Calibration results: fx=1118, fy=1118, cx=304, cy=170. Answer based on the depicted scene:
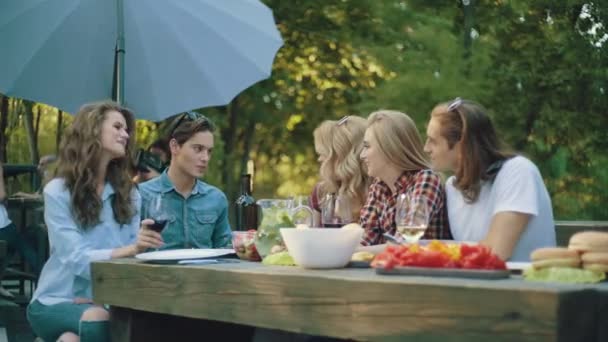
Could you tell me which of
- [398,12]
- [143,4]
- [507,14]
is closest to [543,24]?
[507,14]

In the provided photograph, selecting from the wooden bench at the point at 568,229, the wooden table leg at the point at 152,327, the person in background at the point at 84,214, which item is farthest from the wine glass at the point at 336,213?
the wooden bench at the point at 568,229

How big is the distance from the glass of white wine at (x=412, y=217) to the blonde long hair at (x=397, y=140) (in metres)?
1.10

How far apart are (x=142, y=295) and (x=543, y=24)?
12.5 m

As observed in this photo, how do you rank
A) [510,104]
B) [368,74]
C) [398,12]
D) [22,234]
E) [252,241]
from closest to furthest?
[252,241] → [22,234] → [510,104] → [398,12] → [368,74]

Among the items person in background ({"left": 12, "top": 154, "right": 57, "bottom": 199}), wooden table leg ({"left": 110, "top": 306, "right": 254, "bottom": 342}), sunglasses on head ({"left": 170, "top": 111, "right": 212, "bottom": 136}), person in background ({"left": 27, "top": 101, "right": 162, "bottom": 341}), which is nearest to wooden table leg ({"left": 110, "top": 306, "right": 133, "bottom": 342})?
wooden table leg ({"left": 110, "top": 306, "right": 254, "bottom": 342})

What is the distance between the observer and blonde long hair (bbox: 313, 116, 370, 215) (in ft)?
18.1

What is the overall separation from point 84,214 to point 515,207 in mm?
1788

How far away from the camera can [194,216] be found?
542 cm

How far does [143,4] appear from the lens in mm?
6305

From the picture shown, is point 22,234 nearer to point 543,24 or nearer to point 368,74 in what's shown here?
point 543,24

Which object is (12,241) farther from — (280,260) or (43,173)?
(280,260)

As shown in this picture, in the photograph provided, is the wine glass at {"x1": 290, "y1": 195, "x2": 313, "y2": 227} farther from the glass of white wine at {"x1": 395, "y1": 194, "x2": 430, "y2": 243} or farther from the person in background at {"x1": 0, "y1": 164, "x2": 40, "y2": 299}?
the person in background at {"x1": 0, "y1": 164, "x2": 40, "y2": 299}

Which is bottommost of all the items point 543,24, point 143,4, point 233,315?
point 233,315

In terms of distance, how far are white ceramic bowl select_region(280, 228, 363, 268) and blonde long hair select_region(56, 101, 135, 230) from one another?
4.71ft
